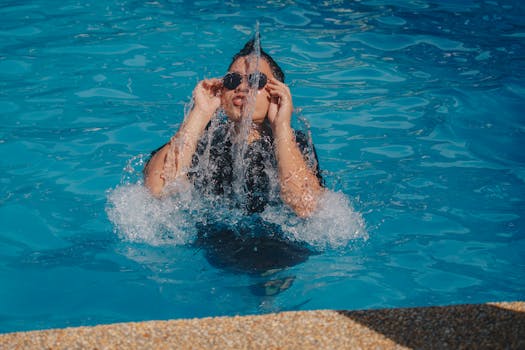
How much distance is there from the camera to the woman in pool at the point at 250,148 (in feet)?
14.7

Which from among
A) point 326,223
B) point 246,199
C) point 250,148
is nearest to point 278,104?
point 250,148

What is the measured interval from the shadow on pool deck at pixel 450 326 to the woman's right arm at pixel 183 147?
1.59 metres

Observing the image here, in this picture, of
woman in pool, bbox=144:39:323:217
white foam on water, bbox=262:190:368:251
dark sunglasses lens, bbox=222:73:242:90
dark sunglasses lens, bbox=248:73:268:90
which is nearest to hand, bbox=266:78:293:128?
woman in pool, bbox=144:39:323:217

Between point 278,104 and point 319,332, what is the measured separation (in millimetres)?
1756

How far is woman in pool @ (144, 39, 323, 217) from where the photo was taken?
14.7 ft

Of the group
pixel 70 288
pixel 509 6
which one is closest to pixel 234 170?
pixel 70 288

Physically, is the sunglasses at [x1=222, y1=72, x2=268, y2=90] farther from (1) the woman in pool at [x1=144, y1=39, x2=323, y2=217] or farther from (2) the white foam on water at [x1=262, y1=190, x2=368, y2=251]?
(2) the white foam on water at [x1=262, y1=190, x2=368, y2=251]

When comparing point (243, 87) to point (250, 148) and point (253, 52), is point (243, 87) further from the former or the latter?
point (250, 148)

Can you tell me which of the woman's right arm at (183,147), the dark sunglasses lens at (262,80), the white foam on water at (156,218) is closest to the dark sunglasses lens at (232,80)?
the dark sunglasses lens at (262,80)

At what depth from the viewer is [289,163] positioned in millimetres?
4480

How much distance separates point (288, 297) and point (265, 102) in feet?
3.80

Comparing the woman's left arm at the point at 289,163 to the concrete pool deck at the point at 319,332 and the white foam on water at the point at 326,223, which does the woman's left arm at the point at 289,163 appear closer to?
the white foam on water at the point at 326,223

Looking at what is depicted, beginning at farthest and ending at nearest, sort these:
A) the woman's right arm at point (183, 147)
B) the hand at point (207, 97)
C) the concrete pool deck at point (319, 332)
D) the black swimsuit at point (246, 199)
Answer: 1. the hand at point (207, 97)
2. the woman's right arm at point (183, 147)
3. the black swimsuit at point (246, 199)
4. the concrete pool deck at point (319, 332)

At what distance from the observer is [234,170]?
454 cm
